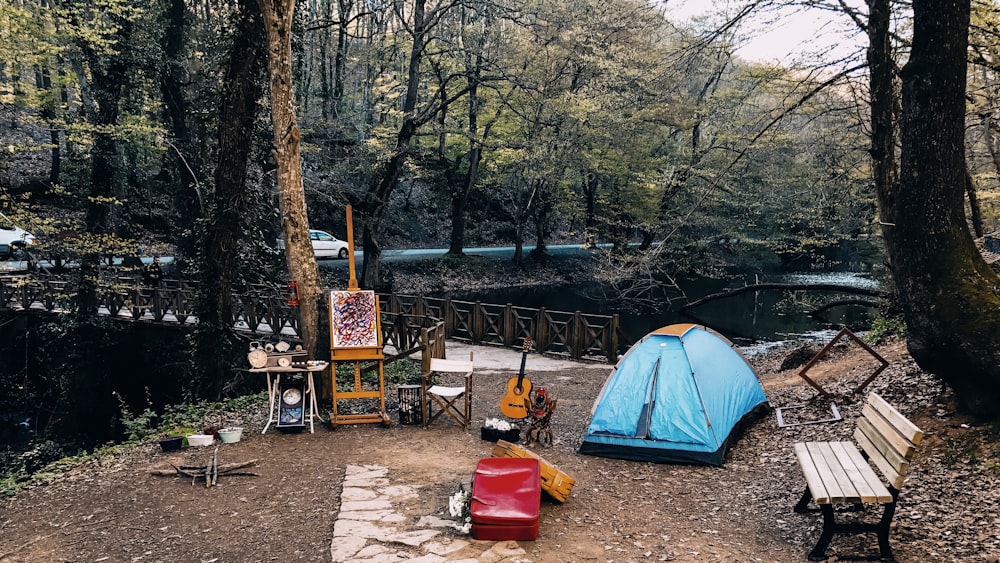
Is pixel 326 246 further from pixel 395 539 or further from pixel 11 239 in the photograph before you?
pixel 395 539

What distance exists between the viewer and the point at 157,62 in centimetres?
1634

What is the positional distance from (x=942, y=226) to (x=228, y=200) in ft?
34.8

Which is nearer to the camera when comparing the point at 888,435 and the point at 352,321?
the point at 888,435

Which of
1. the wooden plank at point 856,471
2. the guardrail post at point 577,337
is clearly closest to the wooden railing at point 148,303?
the guardrail post at point 577,337

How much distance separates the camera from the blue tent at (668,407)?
24.5 feet

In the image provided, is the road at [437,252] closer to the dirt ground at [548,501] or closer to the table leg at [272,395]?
the table leg at [272,395]

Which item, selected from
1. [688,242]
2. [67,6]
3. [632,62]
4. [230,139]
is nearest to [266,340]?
[230,139]

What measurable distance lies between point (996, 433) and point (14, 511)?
384 inches

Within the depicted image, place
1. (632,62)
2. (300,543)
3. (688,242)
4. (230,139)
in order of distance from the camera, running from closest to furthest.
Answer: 1. (300,543)
2. (230,139)
3. (632,62)
4. (688,242)

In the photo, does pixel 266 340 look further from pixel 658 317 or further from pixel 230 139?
pixel 658 317

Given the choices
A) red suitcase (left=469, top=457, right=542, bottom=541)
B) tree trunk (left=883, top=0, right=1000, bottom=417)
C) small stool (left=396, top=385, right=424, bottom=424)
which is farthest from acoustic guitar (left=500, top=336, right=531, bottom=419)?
tree trunk (left=883, top=0, right=1000, bottom=417)

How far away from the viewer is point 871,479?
4.66m

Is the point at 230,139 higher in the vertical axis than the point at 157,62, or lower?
lower

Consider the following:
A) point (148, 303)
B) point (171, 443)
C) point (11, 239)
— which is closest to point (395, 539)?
point (171, 443)
